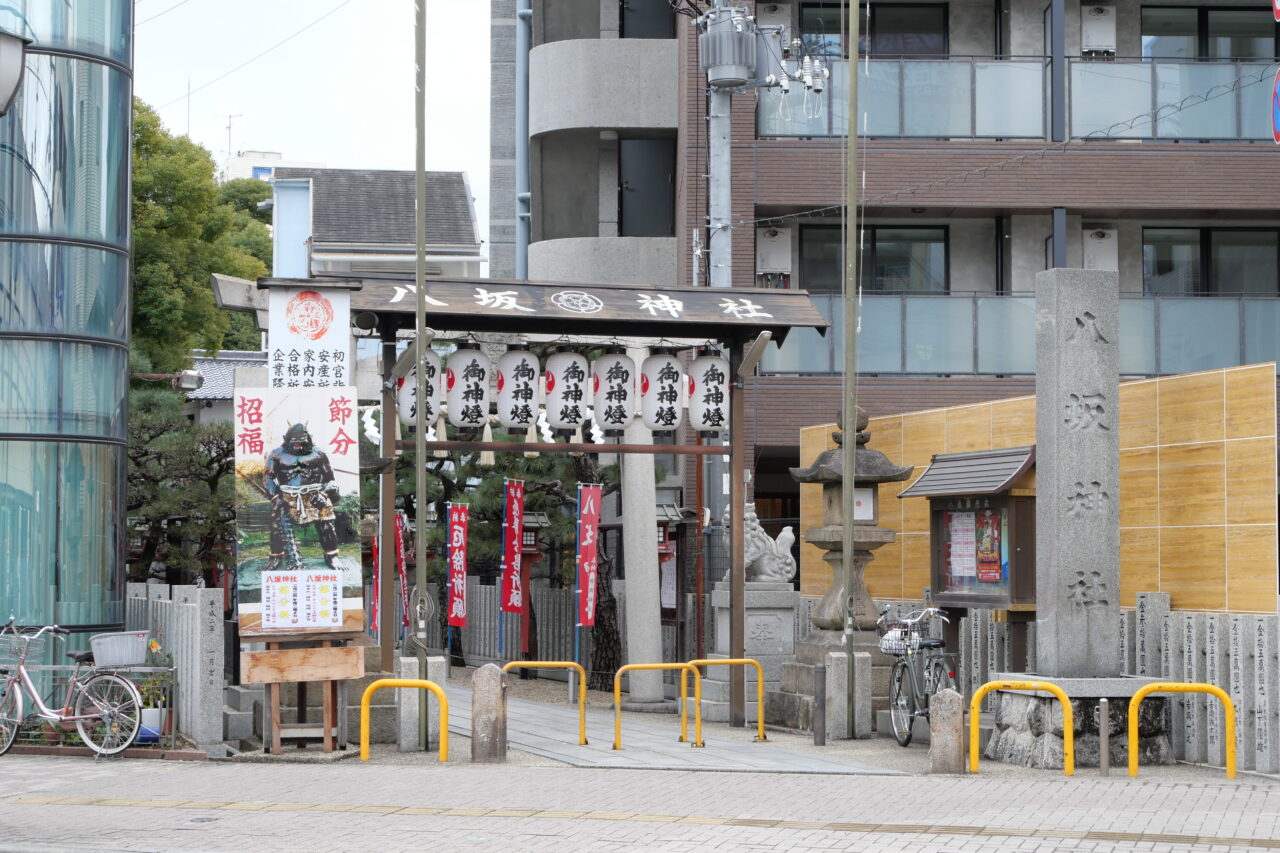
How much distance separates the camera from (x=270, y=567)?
15.5m

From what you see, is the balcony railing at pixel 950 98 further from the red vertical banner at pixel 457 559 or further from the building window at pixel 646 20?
the red vertical banner at pixel 457 559

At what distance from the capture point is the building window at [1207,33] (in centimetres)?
2903

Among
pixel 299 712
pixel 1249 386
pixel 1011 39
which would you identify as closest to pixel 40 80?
pixel 299 712

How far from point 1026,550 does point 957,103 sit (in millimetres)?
13173

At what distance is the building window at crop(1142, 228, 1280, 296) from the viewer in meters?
29.0

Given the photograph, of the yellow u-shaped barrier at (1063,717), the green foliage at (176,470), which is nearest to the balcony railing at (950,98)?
the green foliage at (176,470)

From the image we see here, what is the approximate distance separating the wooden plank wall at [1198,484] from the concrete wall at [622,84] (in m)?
16.5

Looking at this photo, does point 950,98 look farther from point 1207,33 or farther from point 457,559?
point 457,559

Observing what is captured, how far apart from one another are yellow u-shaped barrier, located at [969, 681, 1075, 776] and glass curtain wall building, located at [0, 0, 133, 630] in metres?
9.31

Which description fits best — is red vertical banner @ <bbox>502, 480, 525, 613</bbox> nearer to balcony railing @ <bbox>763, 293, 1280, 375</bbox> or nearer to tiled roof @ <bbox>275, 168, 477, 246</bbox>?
balcony railing @ <bbox>763, 293, 1280, 375</bbox>

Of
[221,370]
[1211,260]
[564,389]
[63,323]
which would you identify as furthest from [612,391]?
[221,370]

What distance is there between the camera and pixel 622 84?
33531 mm

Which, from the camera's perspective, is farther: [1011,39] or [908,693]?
[1011,39]

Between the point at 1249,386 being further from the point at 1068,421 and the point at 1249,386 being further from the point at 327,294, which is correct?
the point at 327,294
